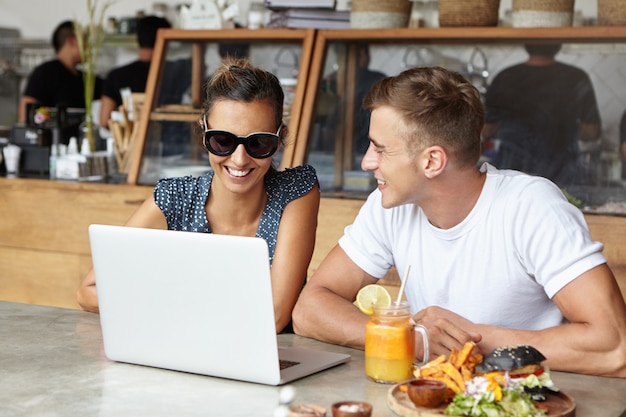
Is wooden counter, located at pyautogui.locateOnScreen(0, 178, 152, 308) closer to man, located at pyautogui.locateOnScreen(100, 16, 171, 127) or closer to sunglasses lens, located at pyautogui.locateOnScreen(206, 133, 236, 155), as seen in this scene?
man, located at pyautogui.locateOnScreen(100, 16, 171, 127)

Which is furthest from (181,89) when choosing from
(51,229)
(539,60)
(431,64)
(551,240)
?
(551,240)

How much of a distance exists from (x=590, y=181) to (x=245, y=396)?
2.28 metres

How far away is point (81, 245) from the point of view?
4293 millimetres

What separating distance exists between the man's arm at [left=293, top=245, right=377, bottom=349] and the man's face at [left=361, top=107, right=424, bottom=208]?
0.23m

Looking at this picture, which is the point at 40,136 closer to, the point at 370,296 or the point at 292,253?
the point at 292,253

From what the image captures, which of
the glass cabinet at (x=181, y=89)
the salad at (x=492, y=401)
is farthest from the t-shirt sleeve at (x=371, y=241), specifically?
the glass cabinet at (x=181, y=89)

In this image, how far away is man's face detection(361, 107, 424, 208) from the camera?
6.84 ft

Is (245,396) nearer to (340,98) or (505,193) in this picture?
(505,193)

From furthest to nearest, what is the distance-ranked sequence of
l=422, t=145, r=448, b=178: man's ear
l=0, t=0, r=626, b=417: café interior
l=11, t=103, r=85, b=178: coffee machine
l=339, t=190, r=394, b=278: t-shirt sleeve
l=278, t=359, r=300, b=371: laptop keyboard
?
1. l=11, t=103, r=85, b=178: coffee machine
2. l=0, t=0, r=626, b=417: café interior
3. l=339, t=190, r=394, b=278: t-shirt sleeve
4. l=422, t=145, r=448, b=178: man's ear
5. l=278, t=359, r=300, b=371: laptop keyboard

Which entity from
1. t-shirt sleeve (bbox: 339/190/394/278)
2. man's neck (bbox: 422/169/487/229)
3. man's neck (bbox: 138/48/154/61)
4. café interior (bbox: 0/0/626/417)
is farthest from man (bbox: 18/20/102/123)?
man's neck (bbox: 422/169/487/229)

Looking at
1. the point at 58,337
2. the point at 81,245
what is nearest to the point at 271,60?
the point at 81,245

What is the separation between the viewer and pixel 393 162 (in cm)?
209

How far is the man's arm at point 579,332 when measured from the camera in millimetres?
1833

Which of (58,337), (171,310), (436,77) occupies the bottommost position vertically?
(58,337)
